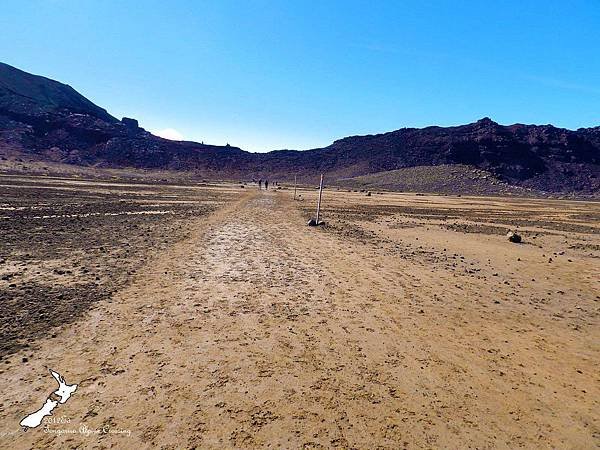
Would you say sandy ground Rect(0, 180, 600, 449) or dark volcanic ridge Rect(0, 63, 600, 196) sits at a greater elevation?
dark volcanic ridge Rect(0, 63, 600, 196)

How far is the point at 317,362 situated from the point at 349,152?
131 meters

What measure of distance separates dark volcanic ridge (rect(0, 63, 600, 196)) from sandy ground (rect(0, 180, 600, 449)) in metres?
83.7

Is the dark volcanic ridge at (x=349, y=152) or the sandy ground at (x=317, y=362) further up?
the dark volcanic ridge at (x=349, y=152)

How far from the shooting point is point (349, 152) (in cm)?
13188

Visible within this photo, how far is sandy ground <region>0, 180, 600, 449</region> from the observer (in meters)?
3.93

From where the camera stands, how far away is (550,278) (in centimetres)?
1123

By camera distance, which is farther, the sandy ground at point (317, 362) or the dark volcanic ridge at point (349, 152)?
the dark volcanic ridge at point (349, 152)

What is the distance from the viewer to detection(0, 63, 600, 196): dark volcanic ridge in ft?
326

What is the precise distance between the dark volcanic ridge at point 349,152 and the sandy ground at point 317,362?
8375 centimetres

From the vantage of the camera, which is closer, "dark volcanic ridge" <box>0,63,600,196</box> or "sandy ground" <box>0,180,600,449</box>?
"sandy ground" <box>0,180,600,449</box>

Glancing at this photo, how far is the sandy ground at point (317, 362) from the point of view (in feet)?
12.9

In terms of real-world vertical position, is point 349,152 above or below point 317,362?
above

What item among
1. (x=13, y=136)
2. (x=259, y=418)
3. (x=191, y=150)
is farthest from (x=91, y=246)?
(x=191, y=150)

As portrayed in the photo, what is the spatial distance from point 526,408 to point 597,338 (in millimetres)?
3789
